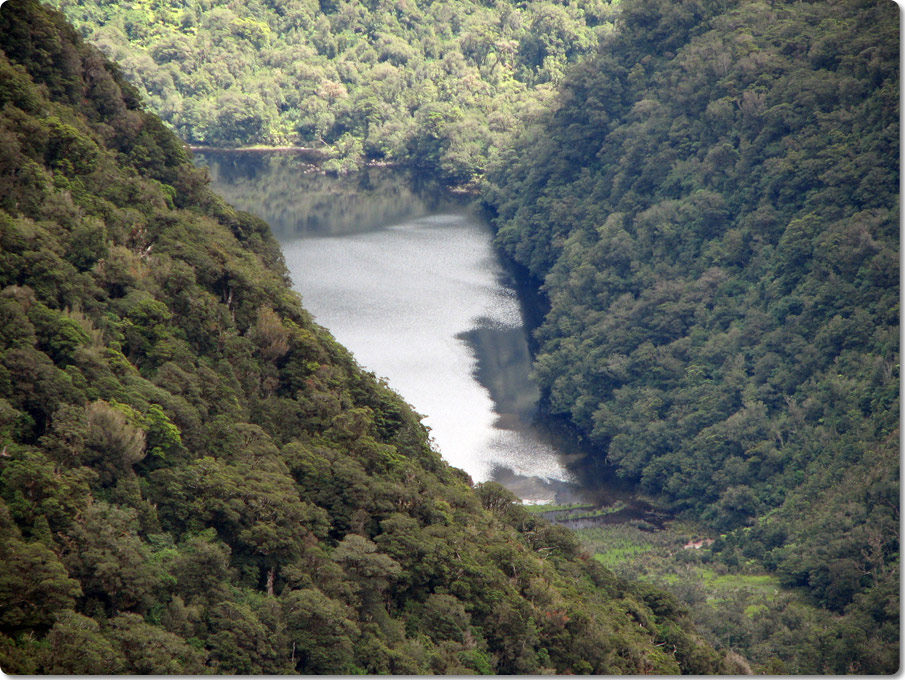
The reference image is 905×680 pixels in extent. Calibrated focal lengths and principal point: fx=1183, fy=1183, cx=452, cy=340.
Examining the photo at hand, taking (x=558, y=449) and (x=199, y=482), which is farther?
(x=558, y=449)

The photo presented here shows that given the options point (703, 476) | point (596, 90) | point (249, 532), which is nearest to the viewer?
point (249, 532)

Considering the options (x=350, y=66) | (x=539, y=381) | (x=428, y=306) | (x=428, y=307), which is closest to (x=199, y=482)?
(x=539, y=381)

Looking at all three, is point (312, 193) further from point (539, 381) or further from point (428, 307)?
point (539, 381)

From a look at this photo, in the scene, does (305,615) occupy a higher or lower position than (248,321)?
lower

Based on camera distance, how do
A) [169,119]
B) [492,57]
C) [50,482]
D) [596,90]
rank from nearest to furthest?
[50,482], [596,90], [169,119], [492,57]

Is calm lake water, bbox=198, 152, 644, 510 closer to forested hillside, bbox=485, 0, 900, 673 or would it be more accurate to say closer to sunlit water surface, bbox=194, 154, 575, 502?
sunlit water surface, bbox=194, 154, 575, 502

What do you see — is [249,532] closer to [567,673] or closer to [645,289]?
[567,673]

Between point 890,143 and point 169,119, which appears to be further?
point 169,119

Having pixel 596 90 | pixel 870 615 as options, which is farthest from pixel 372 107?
pixel 870 615
